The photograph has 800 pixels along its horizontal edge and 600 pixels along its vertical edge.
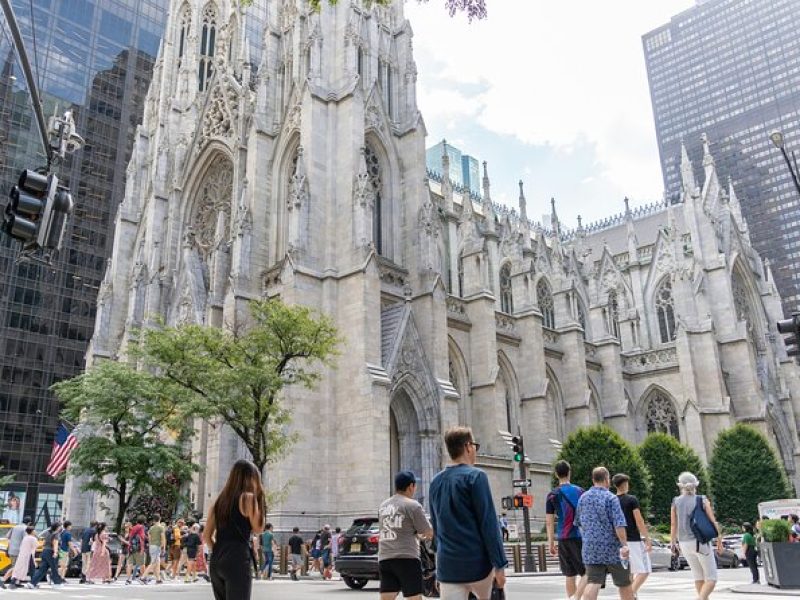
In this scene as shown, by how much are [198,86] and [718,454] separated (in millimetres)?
35364

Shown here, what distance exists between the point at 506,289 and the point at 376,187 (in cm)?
1396

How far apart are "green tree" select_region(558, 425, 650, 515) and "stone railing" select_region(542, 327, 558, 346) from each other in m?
8.47

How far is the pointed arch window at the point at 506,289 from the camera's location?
4200cm

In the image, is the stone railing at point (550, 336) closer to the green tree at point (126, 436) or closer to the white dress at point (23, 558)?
the green tree at point (126, 436)

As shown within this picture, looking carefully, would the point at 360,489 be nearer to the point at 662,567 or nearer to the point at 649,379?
the point at 662,567

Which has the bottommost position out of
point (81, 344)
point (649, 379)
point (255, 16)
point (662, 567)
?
point (662, 567)

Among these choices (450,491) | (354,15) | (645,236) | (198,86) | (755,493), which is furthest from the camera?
(645,236)

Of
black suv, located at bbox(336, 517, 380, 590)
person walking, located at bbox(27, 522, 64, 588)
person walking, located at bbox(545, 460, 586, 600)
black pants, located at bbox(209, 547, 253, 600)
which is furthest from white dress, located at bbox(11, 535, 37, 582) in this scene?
black pants, located at bbox(209, 547, 253, 600)

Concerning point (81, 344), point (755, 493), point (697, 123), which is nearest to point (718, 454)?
point (755, 493)

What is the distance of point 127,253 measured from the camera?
3912cm

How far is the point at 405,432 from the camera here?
27922 millimetres

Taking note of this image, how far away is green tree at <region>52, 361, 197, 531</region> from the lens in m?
25.5

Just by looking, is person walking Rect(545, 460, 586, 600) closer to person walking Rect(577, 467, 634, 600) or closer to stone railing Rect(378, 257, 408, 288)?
person walking Rect(577, 467, 634, 600)

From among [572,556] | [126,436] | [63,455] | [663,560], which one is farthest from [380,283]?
[572,556]
